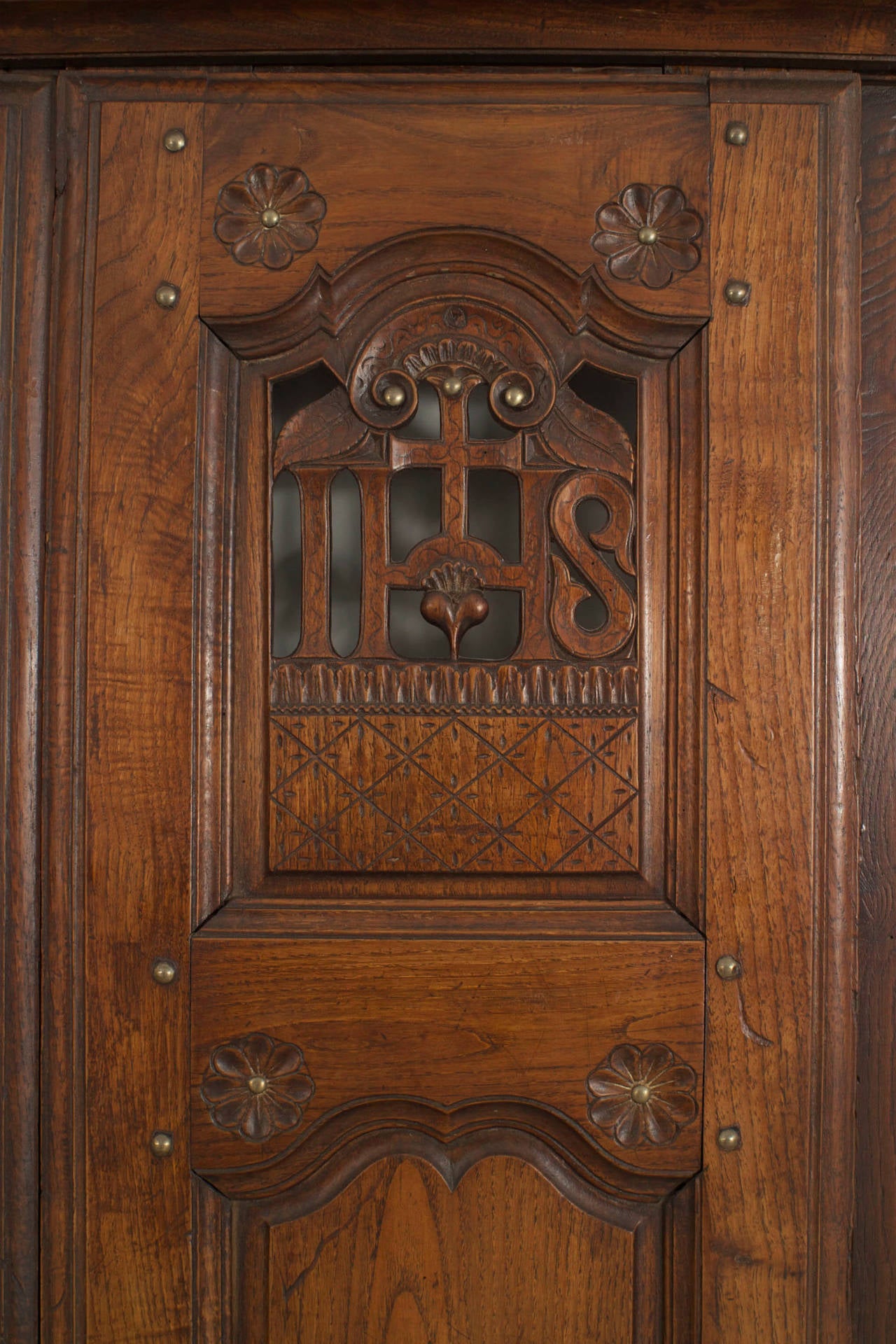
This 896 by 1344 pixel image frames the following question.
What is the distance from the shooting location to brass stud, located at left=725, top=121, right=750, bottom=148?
0.80m

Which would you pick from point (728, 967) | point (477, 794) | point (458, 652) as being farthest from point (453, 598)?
point (728, 967)

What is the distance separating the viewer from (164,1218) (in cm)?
79

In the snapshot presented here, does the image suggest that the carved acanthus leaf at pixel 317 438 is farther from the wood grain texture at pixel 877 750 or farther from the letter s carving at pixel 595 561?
the wood grain texture at pixel 877 750

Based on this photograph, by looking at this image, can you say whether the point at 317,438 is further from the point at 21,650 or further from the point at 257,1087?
the point at 257,1087

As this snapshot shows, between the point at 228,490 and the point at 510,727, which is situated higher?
the point at 228,490

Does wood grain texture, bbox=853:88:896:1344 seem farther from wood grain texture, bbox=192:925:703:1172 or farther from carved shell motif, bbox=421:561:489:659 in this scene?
carved shell motif, bbox=421:561:489:659

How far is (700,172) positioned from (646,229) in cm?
7

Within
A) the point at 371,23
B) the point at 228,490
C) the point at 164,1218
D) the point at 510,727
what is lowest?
the point at 164,1218

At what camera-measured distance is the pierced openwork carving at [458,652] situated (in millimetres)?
810

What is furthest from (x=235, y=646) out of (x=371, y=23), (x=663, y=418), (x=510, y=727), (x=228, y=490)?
(x=371, y=23)

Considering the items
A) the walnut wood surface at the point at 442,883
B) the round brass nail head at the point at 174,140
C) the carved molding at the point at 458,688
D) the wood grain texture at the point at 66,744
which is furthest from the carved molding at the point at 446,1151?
the round brass nail head at the point at 174,140

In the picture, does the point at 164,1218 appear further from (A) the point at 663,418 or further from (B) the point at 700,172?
(B) the point at 700,172

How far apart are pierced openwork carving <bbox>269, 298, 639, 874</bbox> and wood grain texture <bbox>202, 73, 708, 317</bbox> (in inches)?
3.0

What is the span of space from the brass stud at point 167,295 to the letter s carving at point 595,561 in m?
0.36
